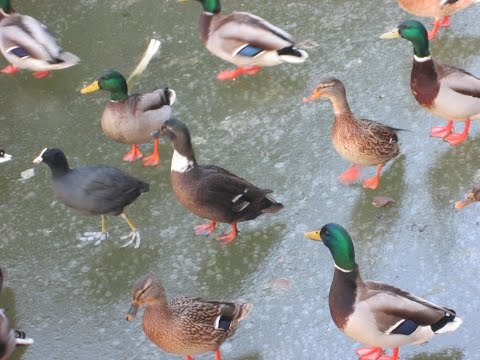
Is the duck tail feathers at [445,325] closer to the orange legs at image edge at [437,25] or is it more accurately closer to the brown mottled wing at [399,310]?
the brown mottled wing at [399,310]

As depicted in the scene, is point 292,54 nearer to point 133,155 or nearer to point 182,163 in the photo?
point 133,155

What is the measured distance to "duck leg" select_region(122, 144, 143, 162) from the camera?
5277 millimetres

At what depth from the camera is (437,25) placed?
5848 mm

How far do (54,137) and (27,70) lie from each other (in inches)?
41.7

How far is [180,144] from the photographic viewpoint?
4.39 meters

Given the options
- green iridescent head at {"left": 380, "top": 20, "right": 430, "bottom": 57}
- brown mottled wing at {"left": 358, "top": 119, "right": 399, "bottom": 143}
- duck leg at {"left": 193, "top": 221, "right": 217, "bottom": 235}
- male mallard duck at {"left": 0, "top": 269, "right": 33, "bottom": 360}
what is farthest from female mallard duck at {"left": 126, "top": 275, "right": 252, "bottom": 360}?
green iridescent head at {"left": 380, "top": 20, "right": 430, "bottom": 57}

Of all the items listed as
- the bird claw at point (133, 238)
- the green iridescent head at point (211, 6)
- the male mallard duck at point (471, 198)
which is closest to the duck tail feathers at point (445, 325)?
the male mallard duck at point (471, 198)

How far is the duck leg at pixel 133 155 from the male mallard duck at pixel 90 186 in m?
0.66

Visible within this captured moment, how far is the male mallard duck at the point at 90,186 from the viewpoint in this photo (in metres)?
4.50

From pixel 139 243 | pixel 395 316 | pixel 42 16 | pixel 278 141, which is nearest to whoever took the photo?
pixel 395 316

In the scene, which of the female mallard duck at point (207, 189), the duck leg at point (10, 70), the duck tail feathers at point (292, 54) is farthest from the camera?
the duck leg at point (10, 70)

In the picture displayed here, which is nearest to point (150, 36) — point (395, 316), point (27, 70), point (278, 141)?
point (27, 70)

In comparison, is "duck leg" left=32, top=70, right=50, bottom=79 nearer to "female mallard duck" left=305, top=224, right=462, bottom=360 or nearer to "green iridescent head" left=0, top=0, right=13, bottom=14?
"green iridescent head" left=0, top=0, right=13, bottom=14

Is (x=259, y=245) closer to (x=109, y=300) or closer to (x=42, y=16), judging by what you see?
(x=109, y=300)
